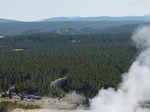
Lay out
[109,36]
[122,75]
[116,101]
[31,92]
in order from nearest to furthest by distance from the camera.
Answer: [116,101], [31,92], [122,75], [109,36]

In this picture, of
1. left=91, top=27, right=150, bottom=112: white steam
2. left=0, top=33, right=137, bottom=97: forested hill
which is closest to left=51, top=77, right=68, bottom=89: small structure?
left=0, top=33, right=137, bottom=97: forested hill

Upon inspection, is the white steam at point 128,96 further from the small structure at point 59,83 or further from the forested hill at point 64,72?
the small structure at point 59,83

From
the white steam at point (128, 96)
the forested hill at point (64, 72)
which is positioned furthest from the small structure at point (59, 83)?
the white steam at point (128, 96)

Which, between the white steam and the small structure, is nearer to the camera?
the white steam

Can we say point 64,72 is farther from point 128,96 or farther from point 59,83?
point 128,96

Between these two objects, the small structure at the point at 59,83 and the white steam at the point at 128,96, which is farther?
the small structure at the point at 59,83

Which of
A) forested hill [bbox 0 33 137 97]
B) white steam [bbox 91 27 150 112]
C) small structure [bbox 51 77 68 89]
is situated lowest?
small structure [bbox 51 77 68 89]

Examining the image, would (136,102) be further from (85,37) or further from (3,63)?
(85,37)

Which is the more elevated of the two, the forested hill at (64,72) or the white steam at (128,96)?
the white steam at (128,96)

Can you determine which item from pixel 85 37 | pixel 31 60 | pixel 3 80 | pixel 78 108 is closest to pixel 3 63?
pixel 31 60

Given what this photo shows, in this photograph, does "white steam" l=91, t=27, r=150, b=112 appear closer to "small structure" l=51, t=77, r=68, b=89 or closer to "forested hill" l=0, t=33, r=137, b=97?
"forested hill" l=0, t=33, r=137, b=97

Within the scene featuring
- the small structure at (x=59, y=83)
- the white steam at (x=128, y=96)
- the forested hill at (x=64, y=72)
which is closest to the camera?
the white steam at (x=128, y=96)
